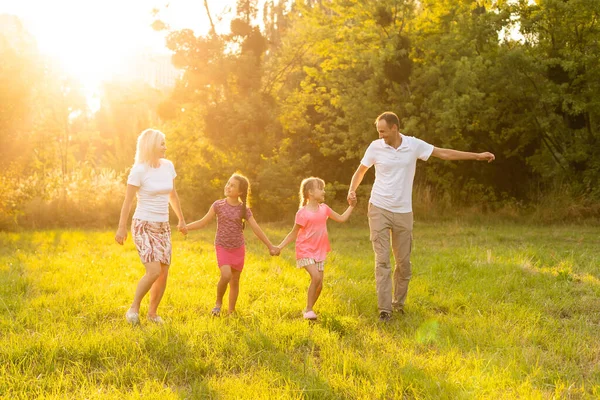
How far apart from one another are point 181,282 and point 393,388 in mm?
4990

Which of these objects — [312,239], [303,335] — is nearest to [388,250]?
[312,239]

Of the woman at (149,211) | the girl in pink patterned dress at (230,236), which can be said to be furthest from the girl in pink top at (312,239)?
the woman at (149,211)

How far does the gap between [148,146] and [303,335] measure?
2.67 metres

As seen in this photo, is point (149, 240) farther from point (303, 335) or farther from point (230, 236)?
point (303, 335)

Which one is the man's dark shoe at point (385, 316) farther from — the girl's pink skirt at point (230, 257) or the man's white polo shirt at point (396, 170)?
the girl's pink skirt at point (230, 257)

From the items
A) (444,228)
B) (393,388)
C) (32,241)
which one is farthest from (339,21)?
(393,388)

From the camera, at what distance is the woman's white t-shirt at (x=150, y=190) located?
6.24m

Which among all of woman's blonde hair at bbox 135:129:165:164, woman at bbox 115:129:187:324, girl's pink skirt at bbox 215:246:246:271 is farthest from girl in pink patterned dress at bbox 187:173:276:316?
woman's blonde hair at bbox 135:129:165:164

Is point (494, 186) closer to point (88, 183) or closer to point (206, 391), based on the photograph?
point (88, 183)

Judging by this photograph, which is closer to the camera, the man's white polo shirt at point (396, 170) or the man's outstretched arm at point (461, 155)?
the man's outstretched arm at point (461, 155)

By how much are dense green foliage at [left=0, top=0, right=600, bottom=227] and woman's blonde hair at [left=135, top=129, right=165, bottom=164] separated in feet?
43.4

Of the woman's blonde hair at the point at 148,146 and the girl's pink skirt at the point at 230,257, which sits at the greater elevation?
the woman's blonde hair at the point at 148,146

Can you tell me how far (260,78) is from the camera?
831 inches

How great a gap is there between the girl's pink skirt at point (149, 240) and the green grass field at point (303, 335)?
768mm
